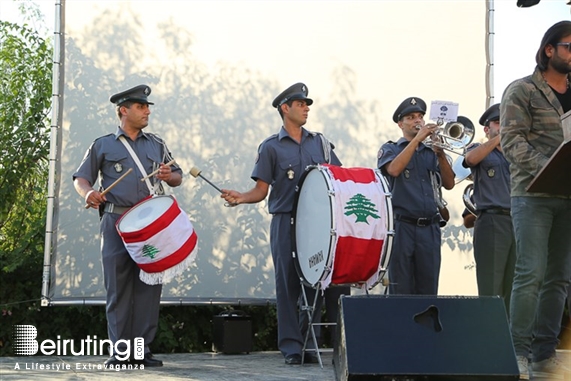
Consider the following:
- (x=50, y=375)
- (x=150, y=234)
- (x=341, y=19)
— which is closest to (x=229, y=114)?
(x=341, y=19)

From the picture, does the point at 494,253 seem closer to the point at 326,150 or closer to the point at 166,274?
the point at 326,150

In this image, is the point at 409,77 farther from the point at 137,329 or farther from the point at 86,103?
the point at 137,329

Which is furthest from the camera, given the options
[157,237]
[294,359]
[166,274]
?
→ [294,359]

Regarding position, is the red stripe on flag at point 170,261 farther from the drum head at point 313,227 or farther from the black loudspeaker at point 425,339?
the black loudspeaker at point 425,339

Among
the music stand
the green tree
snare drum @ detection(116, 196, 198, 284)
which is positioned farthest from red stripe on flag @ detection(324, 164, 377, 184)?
the green tree

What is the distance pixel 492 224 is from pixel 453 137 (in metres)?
0.72

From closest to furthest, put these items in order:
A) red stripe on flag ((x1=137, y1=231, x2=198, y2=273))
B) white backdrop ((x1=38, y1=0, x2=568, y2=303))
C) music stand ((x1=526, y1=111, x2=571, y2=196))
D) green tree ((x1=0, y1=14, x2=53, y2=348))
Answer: music stand ((x1=526, y1=111, x2=571, y2=196)) < red stripe on flag ((x1=137, y1=231, x2=198, y2=273)) < white backdrop ((x1=38, y1=0, x2=568, y2=303)) < green tree ((x1=0, y1=14, x2=53, y2=348))

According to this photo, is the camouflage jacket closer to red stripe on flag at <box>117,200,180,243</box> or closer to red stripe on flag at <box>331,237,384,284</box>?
red stripe on flag at <box>331,237,384,284</box>

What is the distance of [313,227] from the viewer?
5.75 m

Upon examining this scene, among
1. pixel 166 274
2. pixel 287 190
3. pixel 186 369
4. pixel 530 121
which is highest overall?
pixel 530 121

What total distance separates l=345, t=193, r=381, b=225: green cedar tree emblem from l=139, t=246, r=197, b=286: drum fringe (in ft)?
3.49

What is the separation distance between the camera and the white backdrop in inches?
267

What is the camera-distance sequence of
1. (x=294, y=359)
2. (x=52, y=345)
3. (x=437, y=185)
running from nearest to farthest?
(x=294, y=359)
(x=437, y=185)
(x=52, y=345)

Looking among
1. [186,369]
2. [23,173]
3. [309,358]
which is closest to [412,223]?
[309,358]
